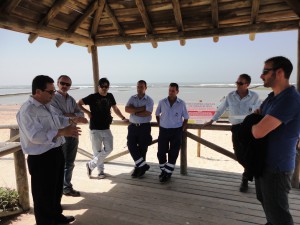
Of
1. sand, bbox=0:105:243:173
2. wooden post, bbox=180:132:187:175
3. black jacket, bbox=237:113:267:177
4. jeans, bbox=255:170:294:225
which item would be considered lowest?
sand, bbox=0:105:243:173

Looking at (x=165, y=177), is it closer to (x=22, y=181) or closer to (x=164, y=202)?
(x=164, y=202)

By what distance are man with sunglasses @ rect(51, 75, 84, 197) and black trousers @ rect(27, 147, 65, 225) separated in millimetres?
860

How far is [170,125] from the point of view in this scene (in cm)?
400

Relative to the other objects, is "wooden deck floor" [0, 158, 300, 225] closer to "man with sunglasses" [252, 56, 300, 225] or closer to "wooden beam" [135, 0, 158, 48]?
"man with sunglasses" [252, 56, 300, 225]

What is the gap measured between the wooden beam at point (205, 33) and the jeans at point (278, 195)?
278cm

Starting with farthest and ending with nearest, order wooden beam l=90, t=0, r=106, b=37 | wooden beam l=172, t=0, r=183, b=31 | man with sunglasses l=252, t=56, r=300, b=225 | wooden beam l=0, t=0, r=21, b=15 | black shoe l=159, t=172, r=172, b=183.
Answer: wooden beam l=90, t=0, r=106, b=37 < black shoe l=159, t=172, r=172, b=183 < wooden beam l=172, t=0, r=183, b=31 < wooden beam l=0, t=0, r=21, b=15 < man with sunglasses l=252, t=56, r=300, b=225

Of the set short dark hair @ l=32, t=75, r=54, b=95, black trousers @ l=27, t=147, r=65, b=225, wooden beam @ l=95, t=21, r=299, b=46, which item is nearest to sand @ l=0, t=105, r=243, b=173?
wooden beam @ l=95, t=21, r=299, b=46

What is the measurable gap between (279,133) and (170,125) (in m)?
2.29

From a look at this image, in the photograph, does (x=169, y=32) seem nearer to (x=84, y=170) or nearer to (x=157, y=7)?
(x=157, y=7)

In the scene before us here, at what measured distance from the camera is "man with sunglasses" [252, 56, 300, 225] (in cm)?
172

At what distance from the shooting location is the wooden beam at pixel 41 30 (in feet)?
10.4

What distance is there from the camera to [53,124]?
8.36ft

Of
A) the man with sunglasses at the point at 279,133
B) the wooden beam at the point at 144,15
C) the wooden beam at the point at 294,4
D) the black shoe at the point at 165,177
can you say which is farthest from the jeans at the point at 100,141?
the wooden beam at the point at 294,4

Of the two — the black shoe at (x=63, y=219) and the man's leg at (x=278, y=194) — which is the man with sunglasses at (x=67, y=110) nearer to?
the black shoe at (x=63, y=219)
